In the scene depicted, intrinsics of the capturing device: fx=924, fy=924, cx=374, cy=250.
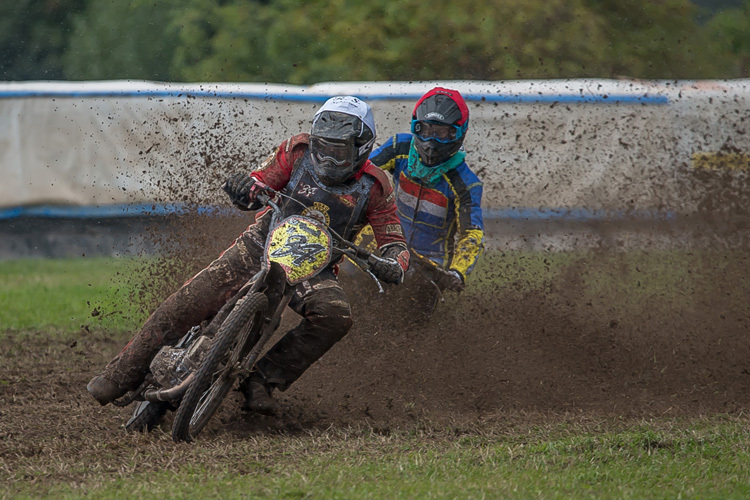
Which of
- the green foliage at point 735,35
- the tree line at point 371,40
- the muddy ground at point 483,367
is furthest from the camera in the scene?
the tree line at point 371,40

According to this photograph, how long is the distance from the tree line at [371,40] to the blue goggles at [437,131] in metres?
7.71

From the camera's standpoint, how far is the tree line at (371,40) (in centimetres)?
1528

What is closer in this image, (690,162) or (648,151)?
(690,162)

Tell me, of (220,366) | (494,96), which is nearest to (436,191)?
(220,366)

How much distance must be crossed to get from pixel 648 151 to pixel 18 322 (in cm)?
885

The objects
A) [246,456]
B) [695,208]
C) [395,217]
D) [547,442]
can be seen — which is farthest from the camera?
[695,208]

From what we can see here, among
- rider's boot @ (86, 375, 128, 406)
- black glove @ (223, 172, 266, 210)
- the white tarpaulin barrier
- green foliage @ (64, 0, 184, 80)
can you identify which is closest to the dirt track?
rider's boot @ (86, 375, 128, 406)

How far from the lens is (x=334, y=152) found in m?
5.86

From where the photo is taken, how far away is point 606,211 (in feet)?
41.8

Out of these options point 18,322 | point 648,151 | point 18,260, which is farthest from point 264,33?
point 18,322

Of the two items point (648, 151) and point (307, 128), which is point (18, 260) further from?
point (648, 151)

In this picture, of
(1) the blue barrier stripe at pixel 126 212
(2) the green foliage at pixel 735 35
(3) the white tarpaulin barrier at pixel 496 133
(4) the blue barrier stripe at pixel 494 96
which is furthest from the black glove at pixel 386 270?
(2) the green foliage at pixel 735 35

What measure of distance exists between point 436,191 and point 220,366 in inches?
130

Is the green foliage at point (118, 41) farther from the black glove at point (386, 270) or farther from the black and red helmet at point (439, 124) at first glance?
the black glove at point (386, 270)
